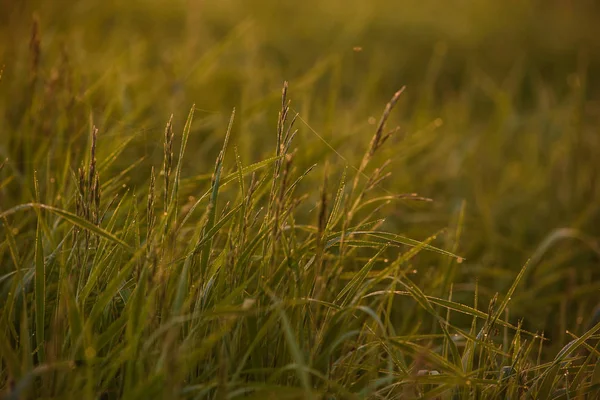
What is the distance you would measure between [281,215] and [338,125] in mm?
1792

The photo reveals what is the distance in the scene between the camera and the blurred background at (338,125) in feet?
7.20

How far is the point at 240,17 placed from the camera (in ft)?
16.4

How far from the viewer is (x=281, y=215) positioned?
4.23 feet

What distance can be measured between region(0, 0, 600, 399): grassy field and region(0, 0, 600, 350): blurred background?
2cm

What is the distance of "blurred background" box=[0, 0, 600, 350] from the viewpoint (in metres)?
2.20

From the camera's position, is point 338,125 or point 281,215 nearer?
point 281,215

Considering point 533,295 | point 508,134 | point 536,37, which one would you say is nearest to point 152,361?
point 533,295

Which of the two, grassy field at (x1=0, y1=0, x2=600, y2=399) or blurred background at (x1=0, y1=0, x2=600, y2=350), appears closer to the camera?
grassy field at (x1=0, y1=0, x2=600, y2=399)

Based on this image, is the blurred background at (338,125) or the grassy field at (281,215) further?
the blurred background at (338,125)

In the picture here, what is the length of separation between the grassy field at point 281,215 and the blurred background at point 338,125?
17 millimetres

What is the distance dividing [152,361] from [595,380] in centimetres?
91

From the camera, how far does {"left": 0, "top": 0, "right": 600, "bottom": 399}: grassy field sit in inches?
46.6

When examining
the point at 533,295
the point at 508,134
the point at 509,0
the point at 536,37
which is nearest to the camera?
the point at 533,295

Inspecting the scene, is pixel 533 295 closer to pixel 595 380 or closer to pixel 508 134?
pixel 595 380
